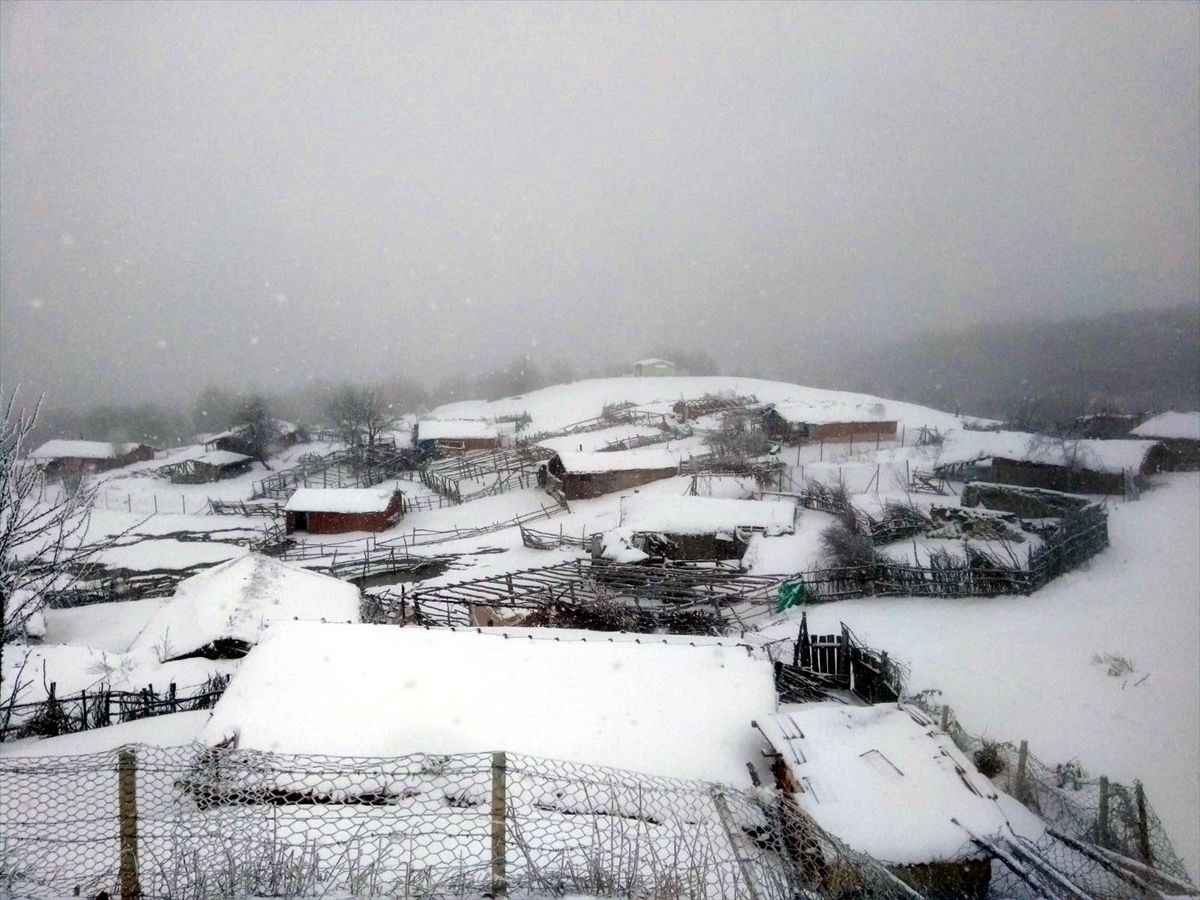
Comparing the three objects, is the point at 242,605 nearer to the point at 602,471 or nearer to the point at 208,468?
the point at 602,471

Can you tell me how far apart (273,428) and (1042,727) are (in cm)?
5726

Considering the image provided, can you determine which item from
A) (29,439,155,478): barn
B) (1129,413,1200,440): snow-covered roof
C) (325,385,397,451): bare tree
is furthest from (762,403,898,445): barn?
(29,439,155,478): barn

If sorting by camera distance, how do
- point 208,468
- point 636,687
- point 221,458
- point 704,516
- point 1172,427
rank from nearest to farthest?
1. point 636,687
2. point 704,516
3. point 1172,427
4. point 208,468
5. point 221,458

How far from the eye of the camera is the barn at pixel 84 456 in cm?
4872

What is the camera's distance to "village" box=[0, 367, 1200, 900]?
440cm

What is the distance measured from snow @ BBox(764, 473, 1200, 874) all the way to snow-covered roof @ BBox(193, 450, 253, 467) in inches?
1803

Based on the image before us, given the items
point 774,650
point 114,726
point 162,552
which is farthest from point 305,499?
point 774,650

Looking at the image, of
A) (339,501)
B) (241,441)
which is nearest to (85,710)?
(339,501)

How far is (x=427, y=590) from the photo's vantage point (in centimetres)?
1722

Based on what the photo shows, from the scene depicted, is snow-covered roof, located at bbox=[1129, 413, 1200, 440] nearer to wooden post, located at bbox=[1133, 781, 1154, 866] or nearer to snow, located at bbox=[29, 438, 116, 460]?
wooden post, located at bbox=[1133, 781, 1154, 866]

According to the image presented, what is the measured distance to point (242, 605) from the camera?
14.9m

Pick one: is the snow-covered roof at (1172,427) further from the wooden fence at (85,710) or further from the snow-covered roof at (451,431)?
the snow-covered roof at (451,431)

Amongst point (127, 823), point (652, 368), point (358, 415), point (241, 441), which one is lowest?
point (127, 823)

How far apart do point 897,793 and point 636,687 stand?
3540 millimetres
